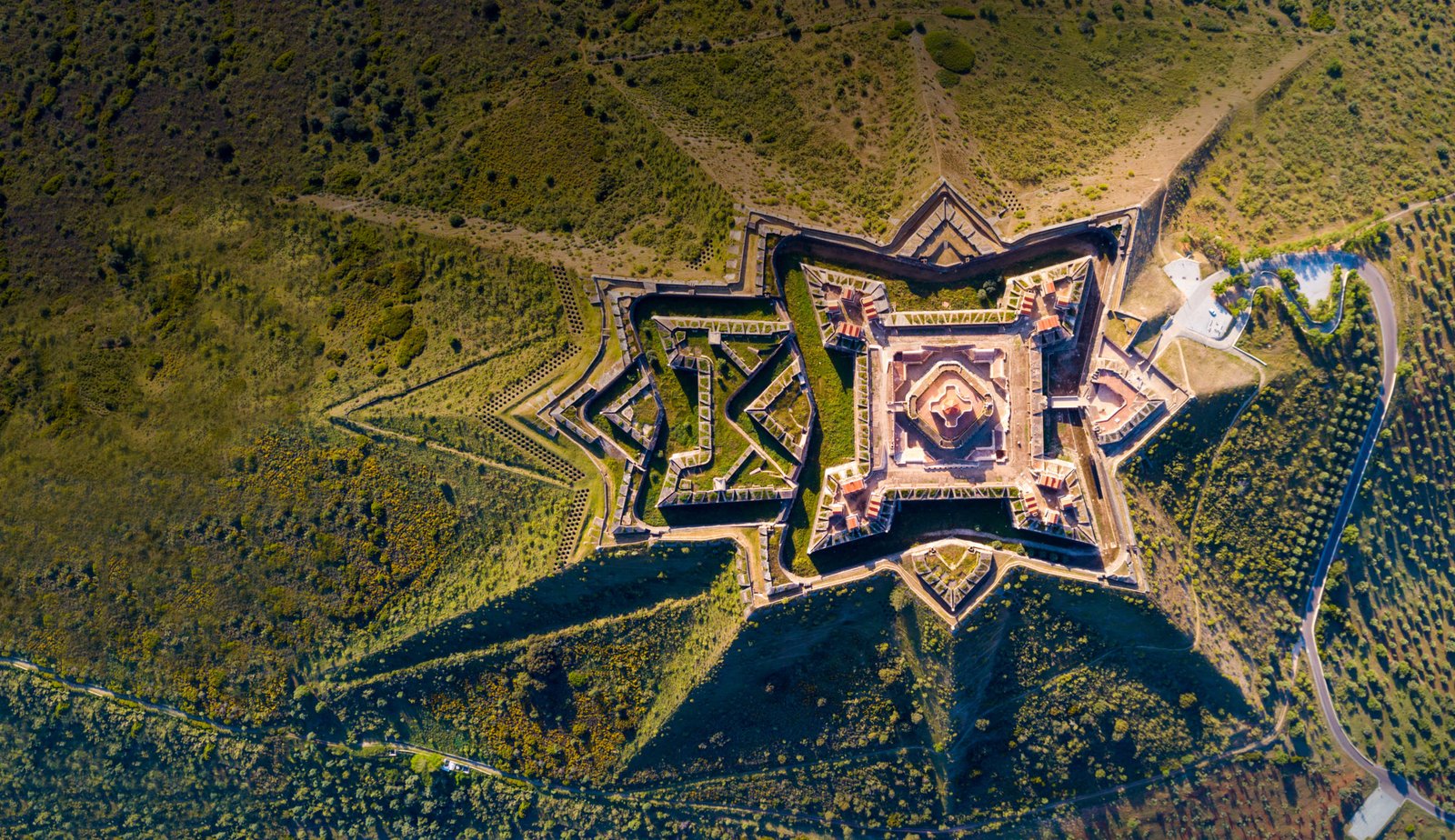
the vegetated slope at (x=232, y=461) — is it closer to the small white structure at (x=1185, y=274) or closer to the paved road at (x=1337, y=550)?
the small white structure at (x=1185, y=274)

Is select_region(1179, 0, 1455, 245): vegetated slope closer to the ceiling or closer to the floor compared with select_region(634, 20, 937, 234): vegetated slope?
closer to the ceiling

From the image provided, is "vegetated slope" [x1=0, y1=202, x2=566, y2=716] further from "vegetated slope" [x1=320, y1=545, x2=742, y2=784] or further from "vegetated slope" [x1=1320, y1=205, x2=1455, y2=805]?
"vegetated slope" [x1=1320, y1=205, x2=1455, y2=805]

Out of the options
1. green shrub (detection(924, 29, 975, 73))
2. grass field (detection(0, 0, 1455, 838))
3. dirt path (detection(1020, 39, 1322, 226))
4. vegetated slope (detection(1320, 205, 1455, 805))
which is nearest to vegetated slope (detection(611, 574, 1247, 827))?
A: grass field (detection(0, 0, 1455, 838))

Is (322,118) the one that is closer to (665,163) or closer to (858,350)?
(665,163)

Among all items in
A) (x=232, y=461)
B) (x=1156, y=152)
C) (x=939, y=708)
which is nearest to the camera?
(x=939, y=708)

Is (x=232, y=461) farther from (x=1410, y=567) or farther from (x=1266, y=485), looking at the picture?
(x=1410, y=567)

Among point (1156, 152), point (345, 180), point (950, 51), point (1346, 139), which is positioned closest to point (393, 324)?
point (345, 180)
